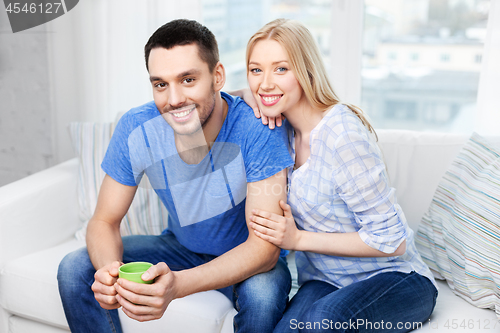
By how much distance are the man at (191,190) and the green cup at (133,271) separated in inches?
2.2

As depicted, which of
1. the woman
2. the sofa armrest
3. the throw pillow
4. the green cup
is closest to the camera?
the green cup

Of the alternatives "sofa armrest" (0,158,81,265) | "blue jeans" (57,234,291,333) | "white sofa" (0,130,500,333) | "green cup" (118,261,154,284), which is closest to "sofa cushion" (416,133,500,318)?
"white sofa" (0,130,500,333)

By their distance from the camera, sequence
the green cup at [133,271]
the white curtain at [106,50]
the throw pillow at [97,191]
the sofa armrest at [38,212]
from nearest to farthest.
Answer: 1. the green cup at [133,271]
2. the sofa armrest at [38,212]
3. the throw pillow at [97,191]
4. the white curtain at [106,50]

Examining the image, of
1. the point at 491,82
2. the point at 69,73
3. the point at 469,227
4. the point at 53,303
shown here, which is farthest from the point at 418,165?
the point at 69,73

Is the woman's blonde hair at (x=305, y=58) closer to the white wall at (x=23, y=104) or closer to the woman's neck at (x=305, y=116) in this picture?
the woman's neck at (x=305, y=116)

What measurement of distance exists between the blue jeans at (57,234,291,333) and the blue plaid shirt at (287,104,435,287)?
176mm

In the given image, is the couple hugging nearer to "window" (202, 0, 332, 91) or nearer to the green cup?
the green cup

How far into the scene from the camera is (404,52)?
238cm

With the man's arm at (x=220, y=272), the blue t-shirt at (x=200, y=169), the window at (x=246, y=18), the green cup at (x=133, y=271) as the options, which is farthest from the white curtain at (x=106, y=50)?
the green cup at (x=133, y=271)

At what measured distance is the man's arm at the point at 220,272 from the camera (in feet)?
3.52

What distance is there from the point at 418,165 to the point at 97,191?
1.19 m

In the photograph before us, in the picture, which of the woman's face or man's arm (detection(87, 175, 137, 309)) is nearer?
the woman's face

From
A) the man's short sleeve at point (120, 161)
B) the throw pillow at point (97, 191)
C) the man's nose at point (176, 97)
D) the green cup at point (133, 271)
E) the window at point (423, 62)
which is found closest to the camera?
the green cup at point (133, 271)

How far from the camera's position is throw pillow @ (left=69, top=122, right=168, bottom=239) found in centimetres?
Answer: 172
